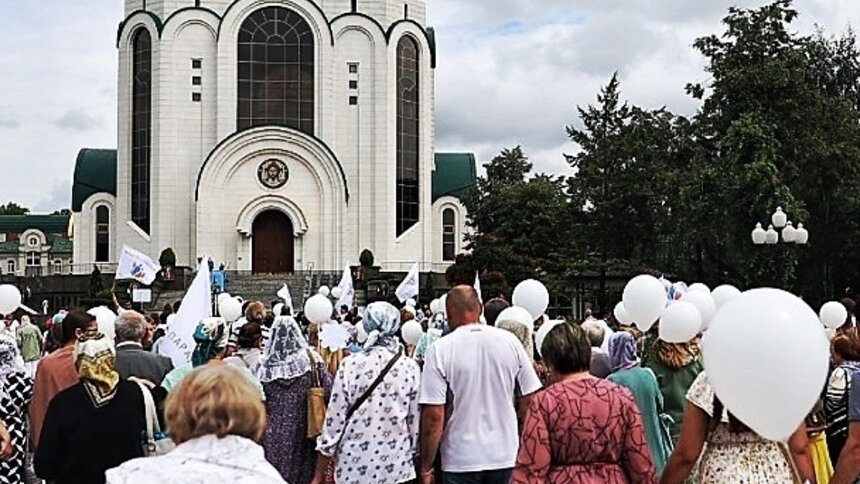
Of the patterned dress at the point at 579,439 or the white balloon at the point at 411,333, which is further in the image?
the white balloon at the point at 411,333

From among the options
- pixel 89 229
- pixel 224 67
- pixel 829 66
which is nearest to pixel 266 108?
pixel 224 67

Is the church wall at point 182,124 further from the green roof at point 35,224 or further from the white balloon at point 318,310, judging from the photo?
the white balloon at point 318,310

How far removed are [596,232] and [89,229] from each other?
24.1 meters

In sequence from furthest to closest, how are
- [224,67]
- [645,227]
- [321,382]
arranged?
1. [224,67]
2. [645,227]
3. [321,382]

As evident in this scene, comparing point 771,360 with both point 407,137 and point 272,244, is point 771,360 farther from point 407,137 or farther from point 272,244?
point 407,137

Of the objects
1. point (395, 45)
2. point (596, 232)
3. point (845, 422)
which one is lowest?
point (845, 422)

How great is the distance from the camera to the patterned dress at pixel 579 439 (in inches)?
250

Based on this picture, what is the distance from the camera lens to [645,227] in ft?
153

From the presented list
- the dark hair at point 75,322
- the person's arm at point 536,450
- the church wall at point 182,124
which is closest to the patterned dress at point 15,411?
the dark hair at point 75,322

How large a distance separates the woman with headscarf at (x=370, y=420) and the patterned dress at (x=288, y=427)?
54 centimetres

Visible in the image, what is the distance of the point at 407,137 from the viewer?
57750 mm

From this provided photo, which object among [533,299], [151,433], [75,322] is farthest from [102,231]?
[151,433]

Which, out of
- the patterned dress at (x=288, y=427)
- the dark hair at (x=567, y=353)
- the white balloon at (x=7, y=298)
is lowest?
the patterned dress at (x=288, y=427)

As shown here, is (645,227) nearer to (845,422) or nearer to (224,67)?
(224,67)
